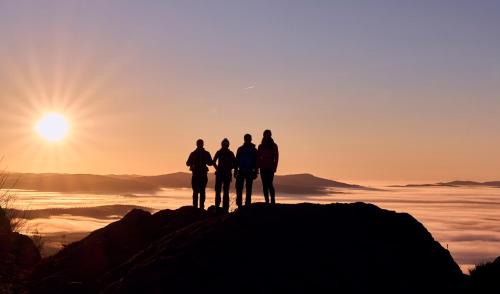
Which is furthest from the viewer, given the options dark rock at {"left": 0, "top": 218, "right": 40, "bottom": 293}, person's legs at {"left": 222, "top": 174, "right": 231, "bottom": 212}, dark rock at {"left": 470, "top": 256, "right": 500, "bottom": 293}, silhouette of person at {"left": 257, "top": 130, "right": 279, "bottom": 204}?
person's legs at {"left": 222, "top": 174, "right": 231, "bottom": 212}

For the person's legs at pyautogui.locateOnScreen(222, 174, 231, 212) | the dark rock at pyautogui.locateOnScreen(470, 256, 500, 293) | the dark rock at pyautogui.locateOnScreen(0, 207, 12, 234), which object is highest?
the person's legs at pyautogui.locateOnScreen(222, 174, 231, 212)


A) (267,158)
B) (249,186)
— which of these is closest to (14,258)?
(249,186)

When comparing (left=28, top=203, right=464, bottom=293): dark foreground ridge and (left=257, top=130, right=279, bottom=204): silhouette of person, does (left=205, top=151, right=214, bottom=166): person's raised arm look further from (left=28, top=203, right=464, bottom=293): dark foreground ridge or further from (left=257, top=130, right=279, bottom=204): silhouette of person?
(left=28, top=203, right=464, bottom=293): dark foreground ridge

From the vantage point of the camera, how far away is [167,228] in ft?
56.2

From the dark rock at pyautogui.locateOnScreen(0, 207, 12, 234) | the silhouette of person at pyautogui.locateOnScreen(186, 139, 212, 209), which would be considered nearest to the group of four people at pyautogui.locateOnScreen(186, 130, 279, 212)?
the silhouette of person at pyautogui.locateOnScreen(186, 139, 212, 209)

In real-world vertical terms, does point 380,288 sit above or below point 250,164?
below

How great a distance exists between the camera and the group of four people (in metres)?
16.8

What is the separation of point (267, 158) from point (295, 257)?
22.0ft

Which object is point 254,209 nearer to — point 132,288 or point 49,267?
point 132,288

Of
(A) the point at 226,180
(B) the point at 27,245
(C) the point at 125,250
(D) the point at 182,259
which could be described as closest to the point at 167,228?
(C) the point at 125,250

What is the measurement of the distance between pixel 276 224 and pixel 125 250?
690 cm

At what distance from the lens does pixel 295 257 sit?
1022 cm

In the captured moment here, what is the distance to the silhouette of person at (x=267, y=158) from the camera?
54.7 feet

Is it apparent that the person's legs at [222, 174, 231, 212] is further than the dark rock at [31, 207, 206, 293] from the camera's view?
Yes
